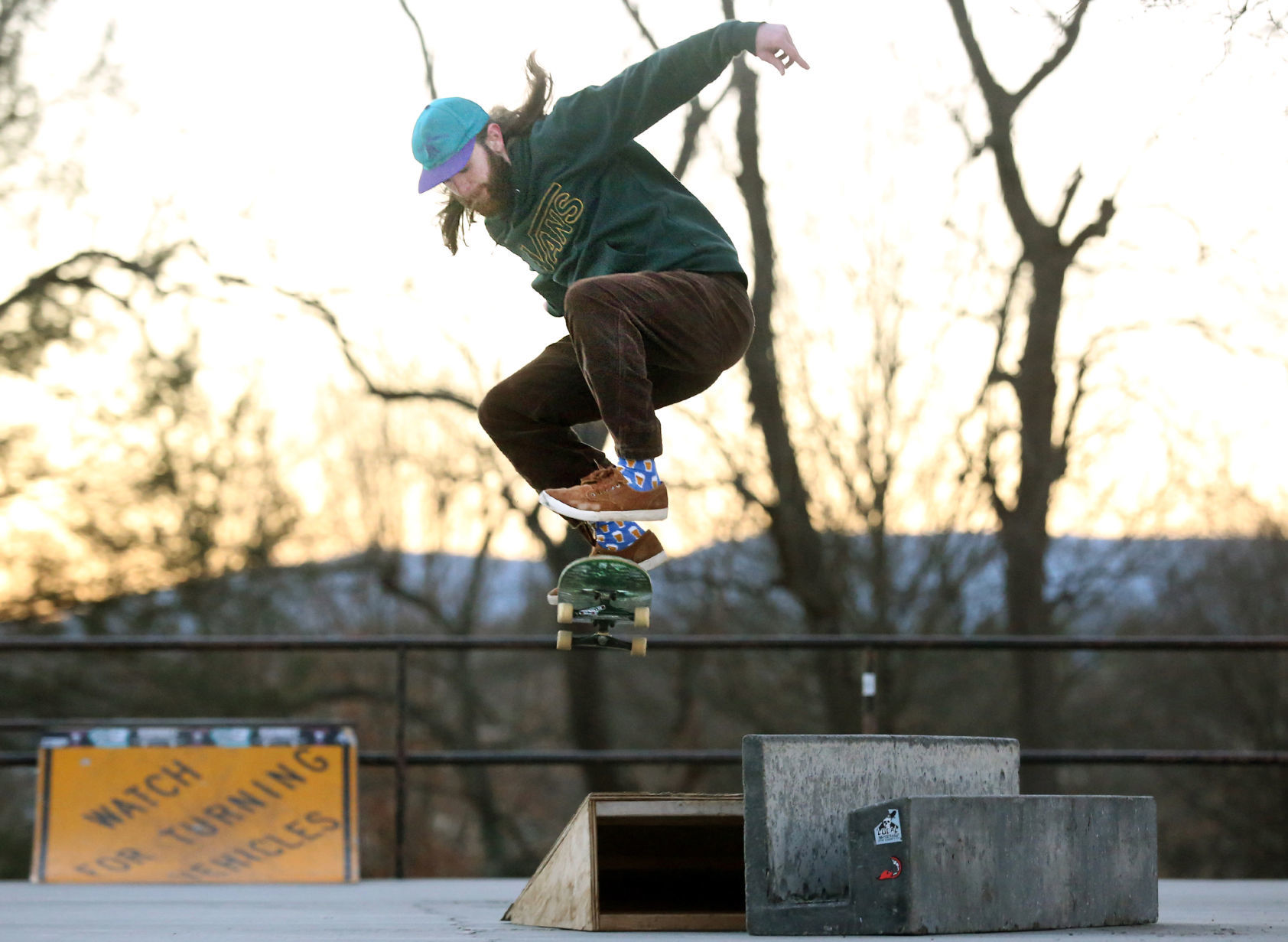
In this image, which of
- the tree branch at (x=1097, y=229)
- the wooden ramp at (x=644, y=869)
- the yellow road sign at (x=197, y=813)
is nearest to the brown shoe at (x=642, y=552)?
the wooden ramp at (x=644, y=869)

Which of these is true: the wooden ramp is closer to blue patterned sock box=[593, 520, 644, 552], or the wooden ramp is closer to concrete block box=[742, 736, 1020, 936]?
concrete block box=[742, 736, 1020, 936]

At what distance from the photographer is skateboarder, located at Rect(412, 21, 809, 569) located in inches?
125

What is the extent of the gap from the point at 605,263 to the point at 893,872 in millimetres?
1581

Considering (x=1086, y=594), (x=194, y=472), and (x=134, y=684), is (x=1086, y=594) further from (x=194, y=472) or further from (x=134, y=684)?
A: (x=134, y=684)

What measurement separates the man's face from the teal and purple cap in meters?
0.02

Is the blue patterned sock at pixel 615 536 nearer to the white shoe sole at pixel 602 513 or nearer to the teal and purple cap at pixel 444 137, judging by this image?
the white shoe sole at pixel 602 513

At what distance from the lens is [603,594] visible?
11.0ft

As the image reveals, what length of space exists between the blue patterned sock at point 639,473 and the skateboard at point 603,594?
0.19 metres

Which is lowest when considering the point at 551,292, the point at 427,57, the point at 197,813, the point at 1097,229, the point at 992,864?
the point at 197,813

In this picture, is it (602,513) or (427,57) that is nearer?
(602,513)

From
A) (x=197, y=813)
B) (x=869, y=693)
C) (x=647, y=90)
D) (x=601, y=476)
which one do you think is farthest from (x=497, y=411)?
(x=197, y=813)

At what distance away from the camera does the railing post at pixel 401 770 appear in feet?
18.4

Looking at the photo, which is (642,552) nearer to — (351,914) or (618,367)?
(618,367)

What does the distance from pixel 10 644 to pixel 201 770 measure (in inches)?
39.2
